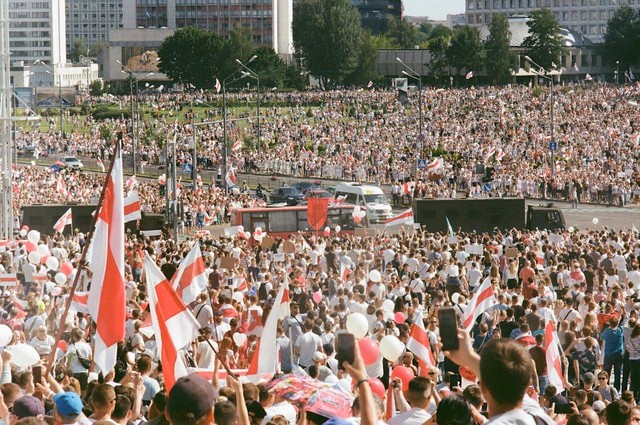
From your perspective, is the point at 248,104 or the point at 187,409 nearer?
the point at 187,409

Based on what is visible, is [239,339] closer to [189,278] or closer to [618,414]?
[189,278]

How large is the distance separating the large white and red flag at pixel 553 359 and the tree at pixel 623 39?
128597 millimetres

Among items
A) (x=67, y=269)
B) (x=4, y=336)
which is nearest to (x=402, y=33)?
(x=67, y=269)

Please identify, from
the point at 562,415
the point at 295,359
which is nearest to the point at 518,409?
the point at 562,415

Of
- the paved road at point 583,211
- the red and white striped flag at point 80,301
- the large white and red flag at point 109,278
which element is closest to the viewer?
the large white and red flag at point 109,278

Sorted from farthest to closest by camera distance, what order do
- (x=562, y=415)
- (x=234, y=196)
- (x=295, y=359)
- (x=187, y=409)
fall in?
1. (x=234, y=196)
2. (x=295, y=359)
3. (x=562, y=415)
4. (x=187, y=409)

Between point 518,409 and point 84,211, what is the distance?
106ft

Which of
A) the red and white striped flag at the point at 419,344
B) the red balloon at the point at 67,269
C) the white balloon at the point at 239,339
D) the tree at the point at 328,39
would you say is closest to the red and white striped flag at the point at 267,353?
the red and white striped flag at the point at 419,344

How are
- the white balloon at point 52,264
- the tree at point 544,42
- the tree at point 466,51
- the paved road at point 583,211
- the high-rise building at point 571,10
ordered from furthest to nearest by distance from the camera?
the high-rise building at point 571,10 < the tree at point 544,42 < the tree at point 466,51 < the paved road at point 583,211 < the white balloon at point 52,264

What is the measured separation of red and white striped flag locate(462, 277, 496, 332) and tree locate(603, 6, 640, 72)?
412 feet

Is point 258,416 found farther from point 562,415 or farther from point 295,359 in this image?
point 295,359

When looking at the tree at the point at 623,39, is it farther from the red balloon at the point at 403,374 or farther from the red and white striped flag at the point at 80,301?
the red balloon at the point at 403,374

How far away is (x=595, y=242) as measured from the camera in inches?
1092

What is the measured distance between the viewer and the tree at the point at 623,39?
138 metres
